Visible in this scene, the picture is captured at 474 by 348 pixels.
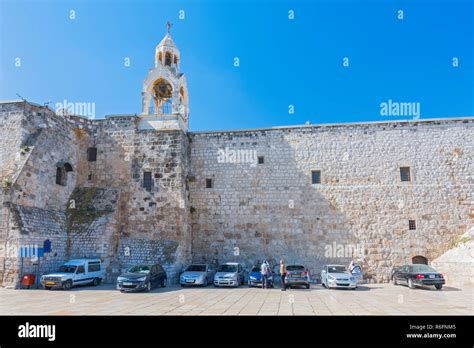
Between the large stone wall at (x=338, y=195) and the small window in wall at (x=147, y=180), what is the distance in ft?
8.45

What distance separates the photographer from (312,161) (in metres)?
19.5

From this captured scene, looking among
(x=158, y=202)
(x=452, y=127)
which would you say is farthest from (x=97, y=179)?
(x=452, y=127)

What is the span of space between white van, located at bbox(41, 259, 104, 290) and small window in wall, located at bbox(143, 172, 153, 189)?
4617mm

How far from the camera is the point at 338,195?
1889cm

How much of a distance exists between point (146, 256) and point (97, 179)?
556cm

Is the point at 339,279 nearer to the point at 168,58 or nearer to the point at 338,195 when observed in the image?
the point at 338,195

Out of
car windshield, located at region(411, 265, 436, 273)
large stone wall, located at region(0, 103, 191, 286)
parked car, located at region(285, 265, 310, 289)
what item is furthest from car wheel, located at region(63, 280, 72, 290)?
car windshield, located at region(411, 265, 436, 273)

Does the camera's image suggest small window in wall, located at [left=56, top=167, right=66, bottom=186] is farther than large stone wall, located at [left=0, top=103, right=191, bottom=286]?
Yes

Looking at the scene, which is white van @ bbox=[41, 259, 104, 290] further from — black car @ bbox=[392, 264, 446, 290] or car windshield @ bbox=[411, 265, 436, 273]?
car windshield @ bbox=[411, 265, 436, 273]

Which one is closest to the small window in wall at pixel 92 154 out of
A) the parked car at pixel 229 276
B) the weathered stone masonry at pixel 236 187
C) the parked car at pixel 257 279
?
the weathered stone masonry at pixel 236 187

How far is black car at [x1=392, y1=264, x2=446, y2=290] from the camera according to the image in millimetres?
14578

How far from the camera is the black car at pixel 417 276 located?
14.6m

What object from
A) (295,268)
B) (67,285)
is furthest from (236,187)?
(67,285)
